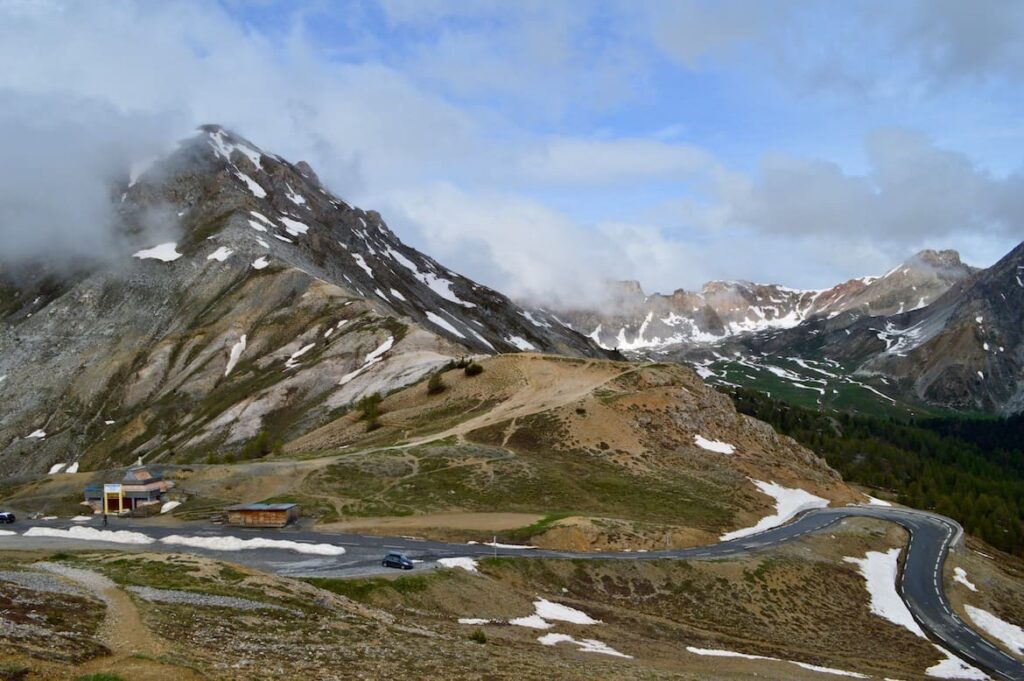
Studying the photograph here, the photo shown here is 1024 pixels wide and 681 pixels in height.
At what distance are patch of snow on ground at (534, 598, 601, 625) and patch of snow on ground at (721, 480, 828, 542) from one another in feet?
108

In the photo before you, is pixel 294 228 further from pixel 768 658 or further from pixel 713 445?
pixel 768 658

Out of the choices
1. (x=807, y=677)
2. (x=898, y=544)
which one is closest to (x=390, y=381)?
(x=898, y=544)

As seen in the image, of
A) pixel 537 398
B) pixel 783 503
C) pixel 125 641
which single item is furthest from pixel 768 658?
pixel 537 398

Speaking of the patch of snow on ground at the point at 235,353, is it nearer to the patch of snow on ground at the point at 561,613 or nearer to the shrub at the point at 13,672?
the patch of snow on ground at the point at 561,613

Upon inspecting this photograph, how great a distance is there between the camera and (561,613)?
47.7 m

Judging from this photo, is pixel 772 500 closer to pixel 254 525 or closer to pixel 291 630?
pixel 254 525

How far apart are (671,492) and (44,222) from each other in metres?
184

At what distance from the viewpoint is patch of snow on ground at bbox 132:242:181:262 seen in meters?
174

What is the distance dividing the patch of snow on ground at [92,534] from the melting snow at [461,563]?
2362cm

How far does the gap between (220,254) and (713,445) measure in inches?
4633

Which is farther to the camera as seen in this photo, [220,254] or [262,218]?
[262,218]

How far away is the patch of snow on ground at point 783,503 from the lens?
7981cm

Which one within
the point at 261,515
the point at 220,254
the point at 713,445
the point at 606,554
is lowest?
the point at 606,554

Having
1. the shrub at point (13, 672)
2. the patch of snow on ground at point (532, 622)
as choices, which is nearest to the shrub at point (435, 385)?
the patch of snow on ground at point (532, 622)
